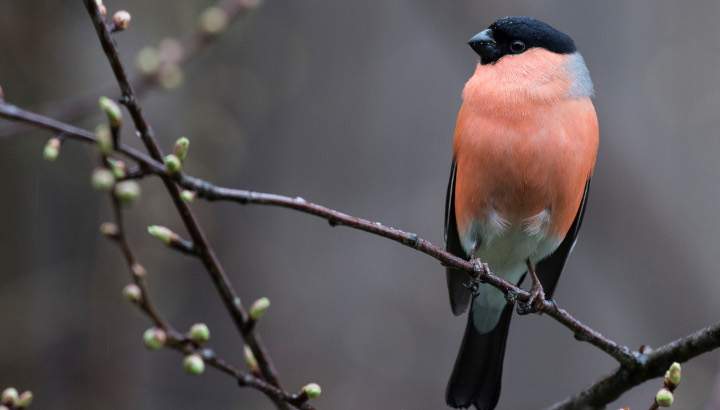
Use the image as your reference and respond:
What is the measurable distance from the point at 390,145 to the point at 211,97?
2.06 meters

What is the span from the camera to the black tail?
3104mm

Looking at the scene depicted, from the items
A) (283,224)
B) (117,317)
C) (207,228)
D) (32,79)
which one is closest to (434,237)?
(283,224)

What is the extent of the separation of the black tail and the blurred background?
40.7 inches

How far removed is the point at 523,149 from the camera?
110 inches

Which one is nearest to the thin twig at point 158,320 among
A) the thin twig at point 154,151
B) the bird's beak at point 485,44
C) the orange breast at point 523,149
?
the thin twig at point 154,151

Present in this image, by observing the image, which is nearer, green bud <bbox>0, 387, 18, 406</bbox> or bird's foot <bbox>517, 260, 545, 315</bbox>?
green bud <bbox>0, 387, 18, 406</bbox>

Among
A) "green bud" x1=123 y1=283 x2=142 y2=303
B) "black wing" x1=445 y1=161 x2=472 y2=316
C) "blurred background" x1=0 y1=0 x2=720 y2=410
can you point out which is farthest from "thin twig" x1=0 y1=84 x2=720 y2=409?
"blurred background" x1=0 y1=0 x2=720 y2=410

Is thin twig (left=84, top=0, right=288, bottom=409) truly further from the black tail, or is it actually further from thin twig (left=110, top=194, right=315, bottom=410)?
the black tail

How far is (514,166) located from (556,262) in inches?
34.3

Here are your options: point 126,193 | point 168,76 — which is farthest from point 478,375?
point 126,193

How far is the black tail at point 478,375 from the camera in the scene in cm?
310

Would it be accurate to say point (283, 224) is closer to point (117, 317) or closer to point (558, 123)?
point (117, 317)

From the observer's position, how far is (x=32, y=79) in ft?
12.5

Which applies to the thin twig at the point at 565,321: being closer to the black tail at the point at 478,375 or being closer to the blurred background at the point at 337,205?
the black tail at the point at 478,375
